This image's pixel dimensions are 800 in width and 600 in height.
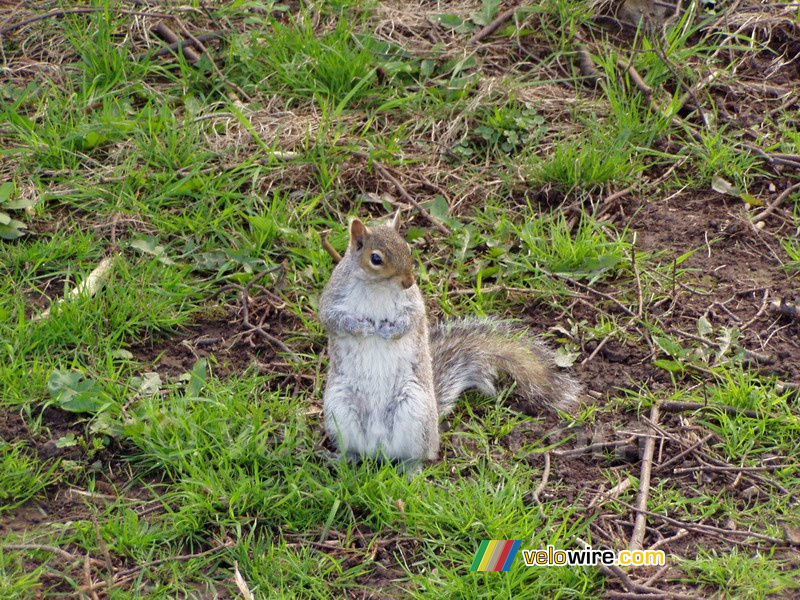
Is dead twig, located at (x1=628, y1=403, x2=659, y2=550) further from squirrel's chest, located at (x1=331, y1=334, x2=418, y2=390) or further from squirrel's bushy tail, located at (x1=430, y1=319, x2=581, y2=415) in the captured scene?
squirrel's chest, located at (x1=331, y1=334, x2=418, y2=390)

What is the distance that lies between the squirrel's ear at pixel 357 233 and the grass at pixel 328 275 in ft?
1.74

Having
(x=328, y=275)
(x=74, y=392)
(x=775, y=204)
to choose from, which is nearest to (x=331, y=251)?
(x=328, y=275)

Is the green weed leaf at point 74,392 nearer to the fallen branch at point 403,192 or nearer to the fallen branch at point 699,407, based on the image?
the fallen branch at point 403,192

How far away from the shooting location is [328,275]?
3.12 metres

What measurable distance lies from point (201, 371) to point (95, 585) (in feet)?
2.42

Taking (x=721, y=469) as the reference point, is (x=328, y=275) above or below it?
below

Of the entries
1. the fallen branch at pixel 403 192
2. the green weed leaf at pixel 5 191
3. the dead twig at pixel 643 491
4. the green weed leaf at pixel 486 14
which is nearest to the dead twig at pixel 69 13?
the green weed leaf at pixel 5 191

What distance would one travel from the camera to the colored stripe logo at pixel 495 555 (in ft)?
7.25

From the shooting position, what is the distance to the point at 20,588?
2.19 meters

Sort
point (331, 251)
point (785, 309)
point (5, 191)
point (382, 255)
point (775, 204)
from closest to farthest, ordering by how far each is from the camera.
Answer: point (382, 255)
point (785, 309)
point (331, 251)
point (5, 191)
point (775, 204)

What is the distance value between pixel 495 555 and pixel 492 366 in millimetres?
666

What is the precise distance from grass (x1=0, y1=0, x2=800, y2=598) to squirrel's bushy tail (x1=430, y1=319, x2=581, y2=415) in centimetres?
7

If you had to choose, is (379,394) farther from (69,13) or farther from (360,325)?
(69,13)

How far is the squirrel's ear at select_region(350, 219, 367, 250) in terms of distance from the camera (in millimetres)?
2464
